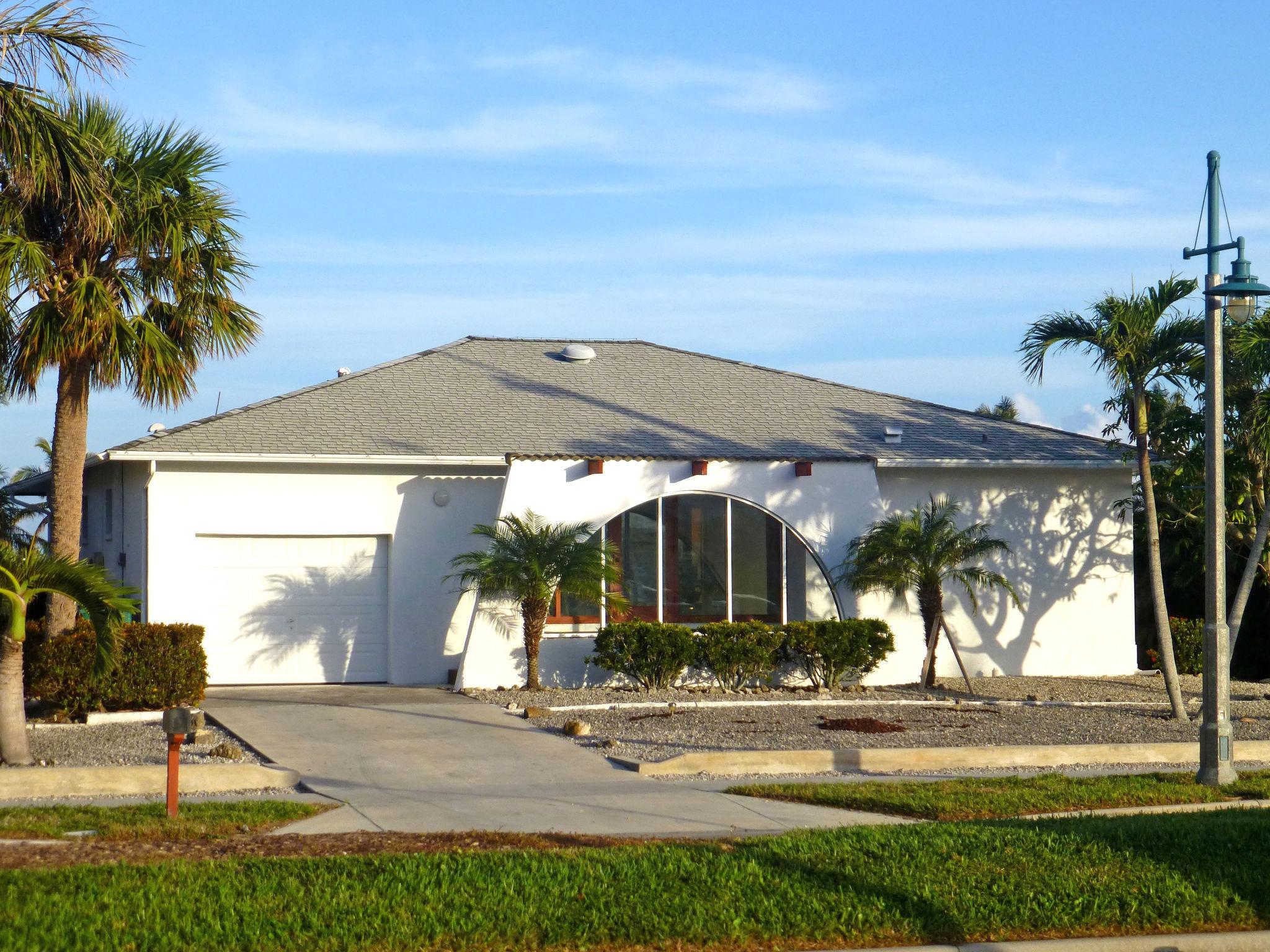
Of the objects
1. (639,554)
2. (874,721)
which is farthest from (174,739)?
(639,554)

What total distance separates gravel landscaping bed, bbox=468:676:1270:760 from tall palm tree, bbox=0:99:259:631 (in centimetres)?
571

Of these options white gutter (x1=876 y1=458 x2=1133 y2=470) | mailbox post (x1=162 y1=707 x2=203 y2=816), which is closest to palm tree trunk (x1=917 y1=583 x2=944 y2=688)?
white gutter (x1=876 y1=458 x2=1133 y2=470)

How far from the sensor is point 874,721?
49.1ft

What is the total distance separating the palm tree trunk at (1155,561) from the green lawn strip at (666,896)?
25.6 feet

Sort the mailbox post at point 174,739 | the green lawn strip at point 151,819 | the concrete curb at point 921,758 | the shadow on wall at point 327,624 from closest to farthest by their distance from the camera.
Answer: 1. the green lawn strip at point 151,819
2. the mailbox post at point 174,739
3. the concrete curb at point 921,758
4. the shadow on wall at point 327,624

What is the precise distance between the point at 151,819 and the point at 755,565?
11.4m

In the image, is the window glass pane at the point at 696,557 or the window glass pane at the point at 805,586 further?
the window glass pane at the point at 805,586

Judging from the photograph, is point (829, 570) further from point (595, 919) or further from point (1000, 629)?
point (595, 919)

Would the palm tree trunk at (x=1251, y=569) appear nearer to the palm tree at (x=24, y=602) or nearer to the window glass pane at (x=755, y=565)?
the window glass pane at (x=755, y=565)

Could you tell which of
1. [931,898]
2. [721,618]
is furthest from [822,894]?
[721,618]

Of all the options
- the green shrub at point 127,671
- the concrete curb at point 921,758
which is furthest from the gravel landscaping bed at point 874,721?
the green shrub at point 127,671

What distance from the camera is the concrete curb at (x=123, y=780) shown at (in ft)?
33.7

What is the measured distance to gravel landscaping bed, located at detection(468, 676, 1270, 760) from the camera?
1375 cm

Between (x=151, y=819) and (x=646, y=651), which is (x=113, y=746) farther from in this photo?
(x=646, y=651)
